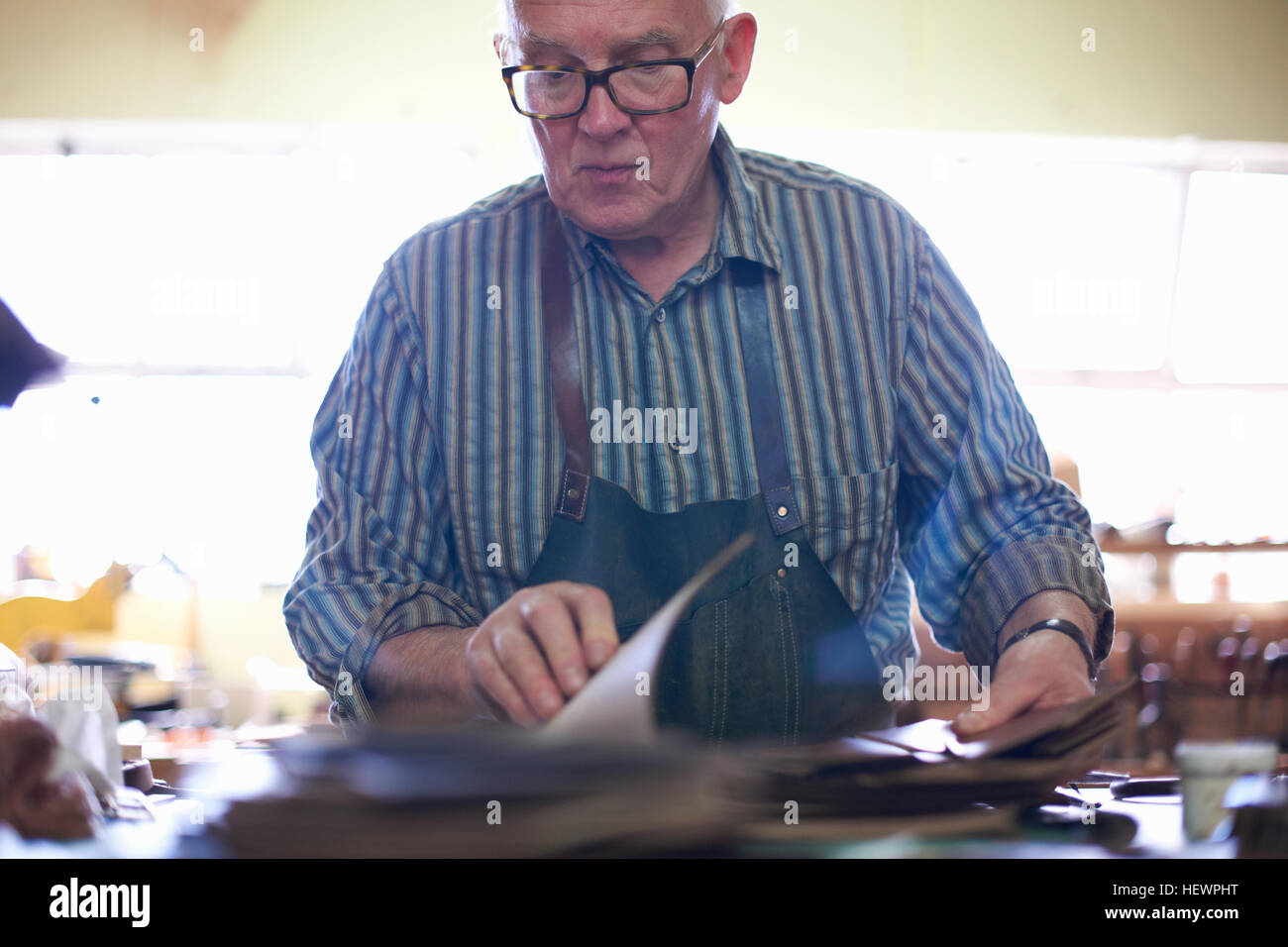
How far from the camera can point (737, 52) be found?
96 centimetres

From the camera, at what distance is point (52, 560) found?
248cm

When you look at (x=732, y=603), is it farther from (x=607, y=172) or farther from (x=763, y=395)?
(x=607, y=172)

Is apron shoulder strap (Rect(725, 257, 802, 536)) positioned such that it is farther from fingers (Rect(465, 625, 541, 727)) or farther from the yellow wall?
the yellow wall

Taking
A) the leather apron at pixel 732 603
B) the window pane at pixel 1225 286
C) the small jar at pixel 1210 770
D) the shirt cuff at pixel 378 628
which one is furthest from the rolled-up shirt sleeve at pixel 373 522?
the window pane at pixel 1225 286

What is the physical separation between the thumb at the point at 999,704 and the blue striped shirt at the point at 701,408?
19 centimetres

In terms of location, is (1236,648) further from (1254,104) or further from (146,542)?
(146,542)

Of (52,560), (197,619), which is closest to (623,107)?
(52,560)

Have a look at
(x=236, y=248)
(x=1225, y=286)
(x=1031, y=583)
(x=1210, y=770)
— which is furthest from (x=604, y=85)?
(x=1225, y=286)

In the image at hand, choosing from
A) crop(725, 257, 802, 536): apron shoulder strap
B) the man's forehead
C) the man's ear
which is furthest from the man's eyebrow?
crop(725, 257, 802, 536): apron shoulder strap

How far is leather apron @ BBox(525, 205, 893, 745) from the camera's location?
820 mm

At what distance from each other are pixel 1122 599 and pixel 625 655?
2.45 metres

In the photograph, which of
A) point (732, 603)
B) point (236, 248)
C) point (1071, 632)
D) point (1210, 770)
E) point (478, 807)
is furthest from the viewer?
point (236, 248)

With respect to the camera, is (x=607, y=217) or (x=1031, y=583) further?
(x=607, y=217)

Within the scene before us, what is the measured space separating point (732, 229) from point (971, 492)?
1.11 ft
